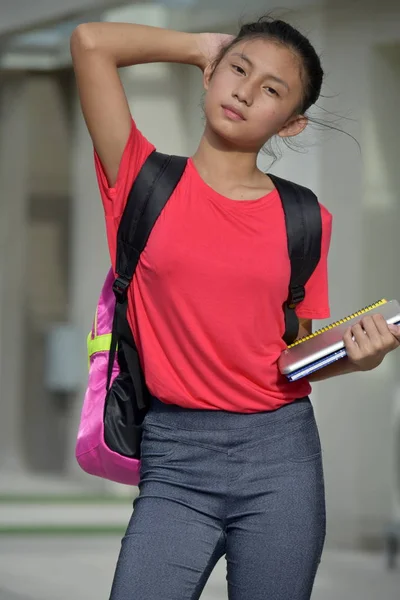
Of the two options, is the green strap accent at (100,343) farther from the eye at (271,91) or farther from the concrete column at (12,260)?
the concrete column at (12,260)

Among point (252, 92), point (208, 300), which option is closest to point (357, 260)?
point (252, 92)

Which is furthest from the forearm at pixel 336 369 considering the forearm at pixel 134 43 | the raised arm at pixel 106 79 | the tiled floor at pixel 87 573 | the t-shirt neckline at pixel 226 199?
the tiled floor at pixel 87 573

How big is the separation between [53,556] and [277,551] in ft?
13.8

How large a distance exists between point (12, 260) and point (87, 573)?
252 centimetres

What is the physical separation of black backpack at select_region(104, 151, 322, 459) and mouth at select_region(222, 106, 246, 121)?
0.41ft

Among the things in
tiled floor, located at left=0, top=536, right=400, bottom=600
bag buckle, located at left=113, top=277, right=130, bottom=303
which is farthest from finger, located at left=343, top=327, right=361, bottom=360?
tiled floor, located at left=0, top=536, right=400, bottom=600

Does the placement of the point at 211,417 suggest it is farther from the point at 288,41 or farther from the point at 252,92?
the point at 288,41

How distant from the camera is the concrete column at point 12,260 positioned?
7.88m

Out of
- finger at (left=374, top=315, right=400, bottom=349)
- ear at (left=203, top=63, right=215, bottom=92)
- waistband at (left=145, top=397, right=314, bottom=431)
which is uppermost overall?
ear at (left=203, top=63, right=215, bottom=92)

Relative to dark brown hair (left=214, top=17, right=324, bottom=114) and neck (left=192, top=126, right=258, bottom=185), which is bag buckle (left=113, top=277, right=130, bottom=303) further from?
dark brown hair (left=214, top=17, right=324, bottom=114)

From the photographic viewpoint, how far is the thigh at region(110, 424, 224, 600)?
2.29 m

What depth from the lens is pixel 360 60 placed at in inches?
262

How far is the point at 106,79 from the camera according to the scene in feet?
8.21

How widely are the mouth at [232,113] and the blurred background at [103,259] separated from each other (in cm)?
329
